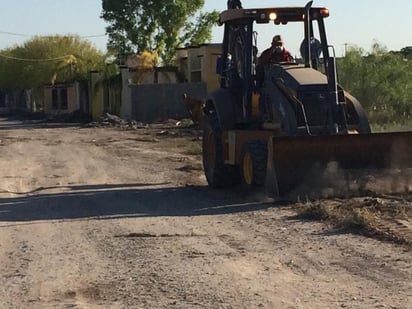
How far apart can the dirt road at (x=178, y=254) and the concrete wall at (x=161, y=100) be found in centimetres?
3299

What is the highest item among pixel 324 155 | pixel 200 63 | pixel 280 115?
pixel 200 63

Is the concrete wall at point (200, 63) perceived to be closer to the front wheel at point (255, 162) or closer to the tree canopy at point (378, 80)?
the tree canopy at point (378, 80)

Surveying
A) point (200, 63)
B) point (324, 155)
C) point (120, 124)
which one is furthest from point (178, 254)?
point (200, 63)

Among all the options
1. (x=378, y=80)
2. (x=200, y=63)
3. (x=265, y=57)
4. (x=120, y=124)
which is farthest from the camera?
(x=200, y=63)

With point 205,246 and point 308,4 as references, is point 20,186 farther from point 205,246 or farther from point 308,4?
point 205,246

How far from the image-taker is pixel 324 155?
13836 millimetres

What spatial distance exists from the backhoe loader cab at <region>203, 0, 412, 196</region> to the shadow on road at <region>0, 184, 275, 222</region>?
1.64 feet

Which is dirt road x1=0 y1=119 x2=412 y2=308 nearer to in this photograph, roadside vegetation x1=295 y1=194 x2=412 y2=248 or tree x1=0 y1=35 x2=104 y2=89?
roadside vegetation x1=295 y1=194 x2=412 y2=248

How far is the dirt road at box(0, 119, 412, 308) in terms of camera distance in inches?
321

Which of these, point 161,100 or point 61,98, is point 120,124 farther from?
point 61,98

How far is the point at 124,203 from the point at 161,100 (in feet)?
120

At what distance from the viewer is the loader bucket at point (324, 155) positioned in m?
13.7

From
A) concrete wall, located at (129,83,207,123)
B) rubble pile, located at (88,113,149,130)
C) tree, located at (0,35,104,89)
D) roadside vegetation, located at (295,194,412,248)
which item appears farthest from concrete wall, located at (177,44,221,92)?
roadside vegetation, located at (295,194,412,248)

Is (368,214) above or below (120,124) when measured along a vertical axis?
above
